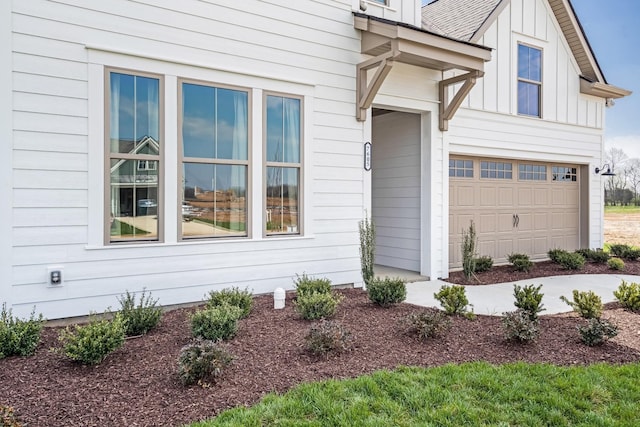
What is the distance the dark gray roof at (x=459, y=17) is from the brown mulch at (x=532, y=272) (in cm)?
464

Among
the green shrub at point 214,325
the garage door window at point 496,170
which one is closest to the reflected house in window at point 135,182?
the green shrub at point 214,325

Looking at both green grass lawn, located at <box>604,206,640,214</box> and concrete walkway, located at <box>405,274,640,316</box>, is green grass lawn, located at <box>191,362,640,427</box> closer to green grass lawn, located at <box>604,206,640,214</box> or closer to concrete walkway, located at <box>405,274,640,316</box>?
concrete walkway, located at <box>405,274,640,316</box>

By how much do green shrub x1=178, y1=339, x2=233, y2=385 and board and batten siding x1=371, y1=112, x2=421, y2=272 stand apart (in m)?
5.68

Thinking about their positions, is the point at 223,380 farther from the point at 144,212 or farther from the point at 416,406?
the point at 144,212

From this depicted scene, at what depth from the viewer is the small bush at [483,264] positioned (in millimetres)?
8500

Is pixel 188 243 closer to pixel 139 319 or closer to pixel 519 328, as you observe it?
pixel 139 319

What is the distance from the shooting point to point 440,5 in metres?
11.0

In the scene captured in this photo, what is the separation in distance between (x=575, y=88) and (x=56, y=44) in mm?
11054

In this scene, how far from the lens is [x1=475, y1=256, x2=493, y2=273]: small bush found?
335 inches

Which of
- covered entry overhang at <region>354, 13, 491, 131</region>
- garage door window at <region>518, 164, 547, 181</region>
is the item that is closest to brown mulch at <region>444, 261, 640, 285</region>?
garage door window at <region>518, 164, 547, 181</region>

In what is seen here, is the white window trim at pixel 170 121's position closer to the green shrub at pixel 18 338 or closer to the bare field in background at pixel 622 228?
the green shrub at pixel 18 338

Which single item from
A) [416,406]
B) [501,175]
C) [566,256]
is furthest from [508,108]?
[416,406]

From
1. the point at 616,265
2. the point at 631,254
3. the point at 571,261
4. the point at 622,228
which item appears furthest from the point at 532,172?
the point at 622,228

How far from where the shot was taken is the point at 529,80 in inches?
384
